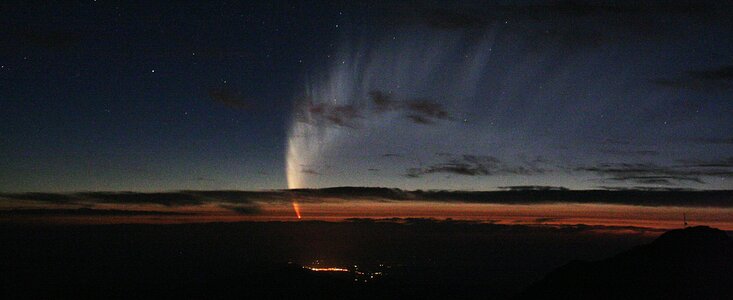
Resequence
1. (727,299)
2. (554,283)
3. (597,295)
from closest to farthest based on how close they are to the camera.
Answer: (727,299)
(597,295)
(554,283)

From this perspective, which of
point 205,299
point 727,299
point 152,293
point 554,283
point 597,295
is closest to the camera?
point 727,299

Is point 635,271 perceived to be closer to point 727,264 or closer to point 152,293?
point 727,264

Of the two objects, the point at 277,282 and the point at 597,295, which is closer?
the point at 597,295

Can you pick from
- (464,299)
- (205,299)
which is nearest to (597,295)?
(464,299)

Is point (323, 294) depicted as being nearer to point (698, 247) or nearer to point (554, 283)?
point (554, 283)

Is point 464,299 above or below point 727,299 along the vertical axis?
below

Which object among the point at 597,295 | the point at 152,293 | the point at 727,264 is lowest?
the point at 152,293
